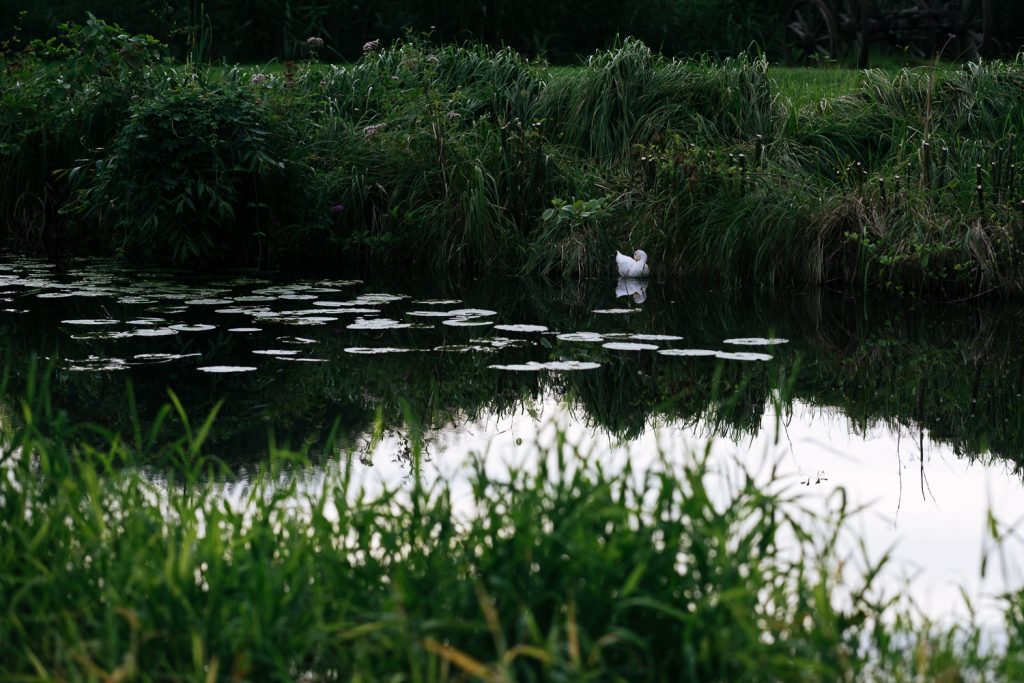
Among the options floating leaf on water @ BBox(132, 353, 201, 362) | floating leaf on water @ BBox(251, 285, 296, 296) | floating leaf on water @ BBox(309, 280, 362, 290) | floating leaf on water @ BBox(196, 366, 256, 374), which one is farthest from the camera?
floating leaf on water @ BBox(309, 280, 362, 290)

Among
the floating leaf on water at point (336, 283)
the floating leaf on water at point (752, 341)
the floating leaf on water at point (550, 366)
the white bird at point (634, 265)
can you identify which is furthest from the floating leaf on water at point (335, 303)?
the floating leaf on water at point (752, 341)

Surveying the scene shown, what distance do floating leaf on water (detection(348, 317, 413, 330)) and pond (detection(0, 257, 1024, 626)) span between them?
0.02 meters

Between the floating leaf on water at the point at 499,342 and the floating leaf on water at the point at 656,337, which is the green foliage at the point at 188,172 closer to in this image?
the floating leaf on water at the point at 499,342

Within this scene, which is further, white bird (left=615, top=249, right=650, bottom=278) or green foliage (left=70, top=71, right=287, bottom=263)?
green foliage (left=70, top=71, right=287, bottom=263)

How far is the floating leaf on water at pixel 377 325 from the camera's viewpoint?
22.6 ft

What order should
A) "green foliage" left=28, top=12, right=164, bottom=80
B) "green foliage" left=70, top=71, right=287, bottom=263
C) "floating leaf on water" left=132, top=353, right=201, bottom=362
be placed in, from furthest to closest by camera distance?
"green foliage" left=28, top=12, right=164, bottom=80 < "green foliage" left=70, top=71, right=287, bottom=263 < "floating leaf on water" left=132, top=353, right=201, bottom=362

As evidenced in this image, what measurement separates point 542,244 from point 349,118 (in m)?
2.61

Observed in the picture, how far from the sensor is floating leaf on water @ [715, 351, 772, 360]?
615cm

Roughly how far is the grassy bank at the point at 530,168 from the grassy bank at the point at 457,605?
18.7 ft

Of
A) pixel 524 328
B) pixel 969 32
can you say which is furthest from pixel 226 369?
pixel 969 32

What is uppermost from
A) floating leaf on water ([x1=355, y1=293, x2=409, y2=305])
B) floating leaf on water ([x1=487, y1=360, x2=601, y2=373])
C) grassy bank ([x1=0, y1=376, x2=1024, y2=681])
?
floating leaf on water ([x1=355, y1=293, x2=409, y2=305])

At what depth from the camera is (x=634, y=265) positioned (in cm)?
895

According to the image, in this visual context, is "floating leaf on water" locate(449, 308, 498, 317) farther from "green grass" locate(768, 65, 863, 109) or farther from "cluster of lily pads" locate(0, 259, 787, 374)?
"green grass" locate(768, 65, 863, 109)

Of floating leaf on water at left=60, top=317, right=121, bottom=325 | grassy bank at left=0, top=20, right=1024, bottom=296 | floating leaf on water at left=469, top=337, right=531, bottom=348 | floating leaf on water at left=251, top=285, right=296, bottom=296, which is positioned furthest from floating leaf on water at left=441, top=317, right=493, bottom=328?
grassy bank at left=0, top=20, right=1024, bottom=296
